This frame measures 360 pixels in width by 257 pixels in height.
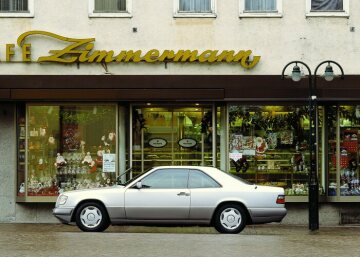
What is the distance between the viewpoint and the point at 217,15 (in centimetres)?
2081

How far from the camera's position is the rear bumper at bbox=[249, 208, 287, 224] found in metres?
17.2

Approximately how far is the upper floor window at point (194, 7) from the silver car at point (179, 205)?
5.20 meters

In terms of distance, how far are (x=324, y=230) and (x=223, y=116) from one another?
389 centimetres

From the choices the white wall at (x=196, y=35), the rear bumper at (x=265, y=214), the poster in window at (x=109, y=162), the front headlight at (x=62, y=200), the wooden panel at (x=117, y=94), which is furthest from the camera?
the poster in window at (x=109, y=162)

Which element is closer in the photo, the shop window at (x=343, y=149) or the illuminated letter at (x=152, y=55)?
the illuminated letter at (x=152, y=55)

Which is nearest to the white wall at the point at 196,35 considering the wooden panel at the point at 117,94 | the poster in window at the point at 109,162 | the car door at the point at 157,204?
the wooden panel at the point at 117,94

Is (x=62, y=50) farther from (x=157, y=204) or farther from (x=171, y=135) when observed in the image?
(x=157, y=204)

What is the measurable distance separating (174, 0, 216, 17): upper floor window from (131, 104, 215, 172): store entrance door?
231cm

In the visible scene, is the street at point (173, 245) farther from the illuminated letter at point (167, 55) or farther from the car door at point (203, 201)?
the illuminated letter at point (167, 55)

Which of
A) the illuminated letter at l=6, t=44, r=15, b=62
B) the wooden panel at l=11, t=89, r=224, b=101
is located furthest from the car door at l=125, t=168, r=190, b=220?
the illuminated letter at l=6, t=44, r=15, b=62

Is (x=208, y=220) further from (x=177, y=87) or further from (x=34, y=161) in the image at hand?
(x=34, y=161)

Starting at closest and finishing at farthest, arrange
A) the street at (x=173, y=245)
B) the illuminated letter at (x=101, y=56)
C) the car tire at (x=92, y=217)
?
the street at (x=173, y=245) < the car tire at (x=92, y=217) < the illuminated letter at (x=101, y=56)

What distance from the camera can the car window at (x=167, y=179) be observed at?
17500 mm

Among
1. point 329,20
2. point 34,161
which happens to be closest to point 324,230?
point 329,20
